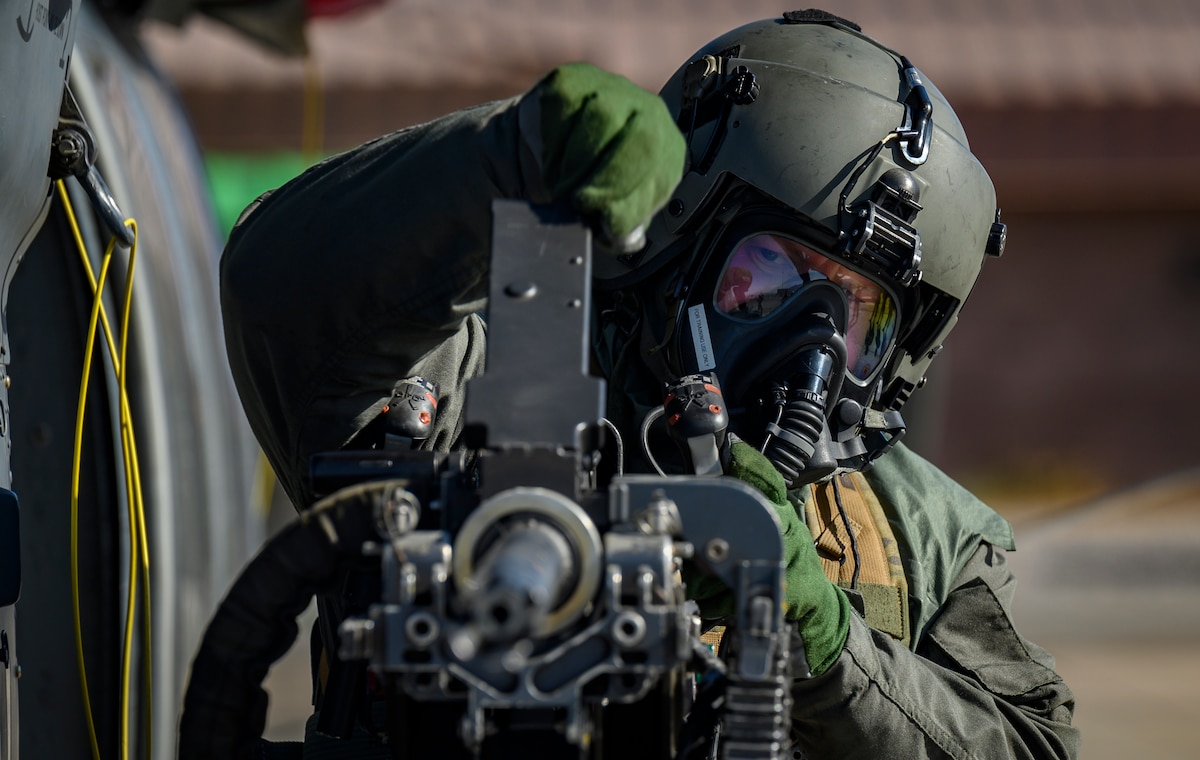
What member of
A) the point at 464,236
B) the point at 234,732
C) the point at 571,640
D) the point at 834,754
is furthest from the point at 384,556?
the point at 834,754

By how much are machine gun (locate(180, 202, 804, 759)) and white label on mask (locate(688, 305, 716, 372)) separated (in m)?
0.83

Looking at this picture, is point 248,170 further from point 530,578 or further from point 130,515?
point 530,578

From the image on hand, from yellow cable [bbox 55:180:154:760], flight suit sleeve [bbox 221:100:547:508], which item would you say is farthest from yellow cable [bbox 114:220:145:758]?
flight suit sleeve [bbox 221:100:547:508]

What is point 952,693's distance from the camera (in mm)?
2078

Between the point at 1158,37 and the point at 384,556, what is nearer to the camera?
the point at 384,556

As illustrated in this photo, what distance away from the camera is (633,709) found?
1.31 meters

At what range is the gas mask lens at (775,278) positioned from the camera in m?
2.18

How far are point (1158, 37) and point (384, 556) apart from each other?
10.5m

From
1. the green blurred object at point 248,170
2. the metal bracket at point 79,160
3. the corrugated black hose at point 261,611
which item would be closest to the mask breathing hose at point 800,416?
the corrugated black hose at point 261,611

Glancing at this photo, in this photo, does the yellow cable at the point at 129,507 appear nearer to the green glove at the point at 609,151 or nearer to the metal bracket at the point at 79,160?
the metal bracket at the point at 79,160

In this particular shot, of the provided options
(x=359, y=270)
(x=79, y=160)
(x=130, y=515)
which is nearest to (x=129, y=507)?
(x=130, y=515)

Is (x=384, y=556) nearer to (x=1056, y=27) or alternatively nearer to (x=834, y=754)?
(x=834, y=754)

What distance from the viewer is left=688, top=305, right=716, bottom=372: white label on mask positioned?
215 centimetres

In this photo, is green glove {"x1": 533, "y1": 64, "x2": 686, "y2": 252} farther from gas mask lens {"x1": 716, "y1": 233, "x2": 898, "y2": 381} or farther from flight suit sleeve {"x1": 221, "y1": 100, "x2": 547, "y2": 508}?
gas mask lens {"x1": 716, "y1": 233, "x2": 898, "y2": 381}
